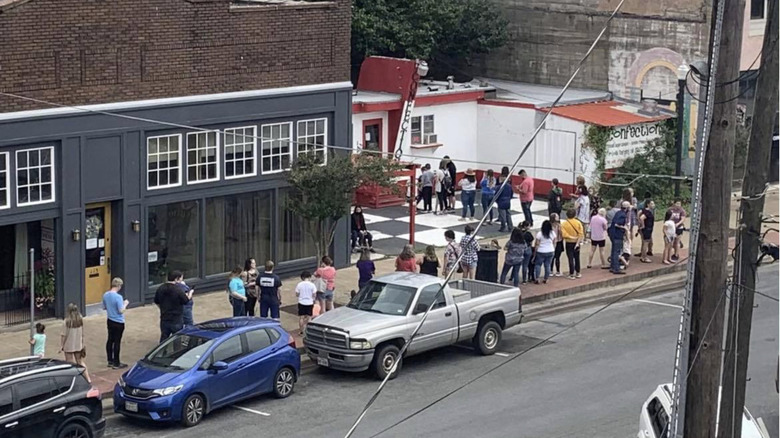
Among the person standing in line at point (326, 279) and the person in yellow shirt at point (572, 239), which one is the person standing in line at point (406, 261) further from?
the person in yellow shirt at point (572, 239)

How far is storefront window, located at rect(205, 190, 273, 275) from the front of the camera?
26.9 metres

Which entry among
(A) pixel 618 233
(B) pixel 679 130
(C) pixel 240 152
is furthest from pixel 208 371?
(B) pixel 679 130

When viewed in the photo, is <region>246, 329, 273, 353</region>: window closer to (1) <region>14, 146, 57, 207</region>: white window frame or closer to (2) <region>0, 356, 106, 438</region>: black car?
(2) <region>0, 356, 106, 438</region>: black car

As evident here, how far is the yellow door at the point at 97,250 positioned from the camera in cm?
2492

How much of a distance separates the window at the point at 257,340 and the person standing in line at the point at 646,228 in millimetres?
11691

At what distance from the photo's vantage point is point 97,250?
82.4 feet

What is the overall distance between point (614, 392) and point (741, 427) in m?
5.95

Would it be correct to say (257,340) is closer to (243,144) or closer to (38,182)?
(38,182)

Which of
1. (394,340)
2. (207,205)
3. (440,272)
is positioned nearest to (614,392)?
(394,340)

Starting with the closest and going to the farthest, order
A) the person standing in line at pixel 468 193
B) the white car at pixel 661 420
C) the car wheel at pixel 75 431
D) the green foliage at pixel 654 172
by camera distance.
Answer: the white car at pixel 661 420 → the car wheel at pixel 75 431 → the person standing in line at pixel 468 193 → the green foliage at pixel 654 172

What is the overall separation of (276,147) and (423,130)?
389 inches

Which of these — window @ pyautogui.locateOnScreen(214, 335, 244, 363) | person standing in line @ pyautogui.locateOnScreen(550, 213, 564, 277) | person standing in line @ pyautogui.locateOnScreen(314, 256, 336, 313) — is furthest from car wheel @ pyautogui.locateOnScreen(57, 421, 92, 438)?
person standing in line @ pyautogui.locateOnScreen(550, 213, 564, 277)

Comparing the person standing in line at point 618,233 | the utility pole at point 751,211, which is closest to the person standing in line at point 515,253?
the person standing in line at point 618,233

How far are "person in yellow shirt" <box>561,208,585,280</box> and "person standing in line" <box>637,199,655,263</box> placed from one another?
1.77 meters
